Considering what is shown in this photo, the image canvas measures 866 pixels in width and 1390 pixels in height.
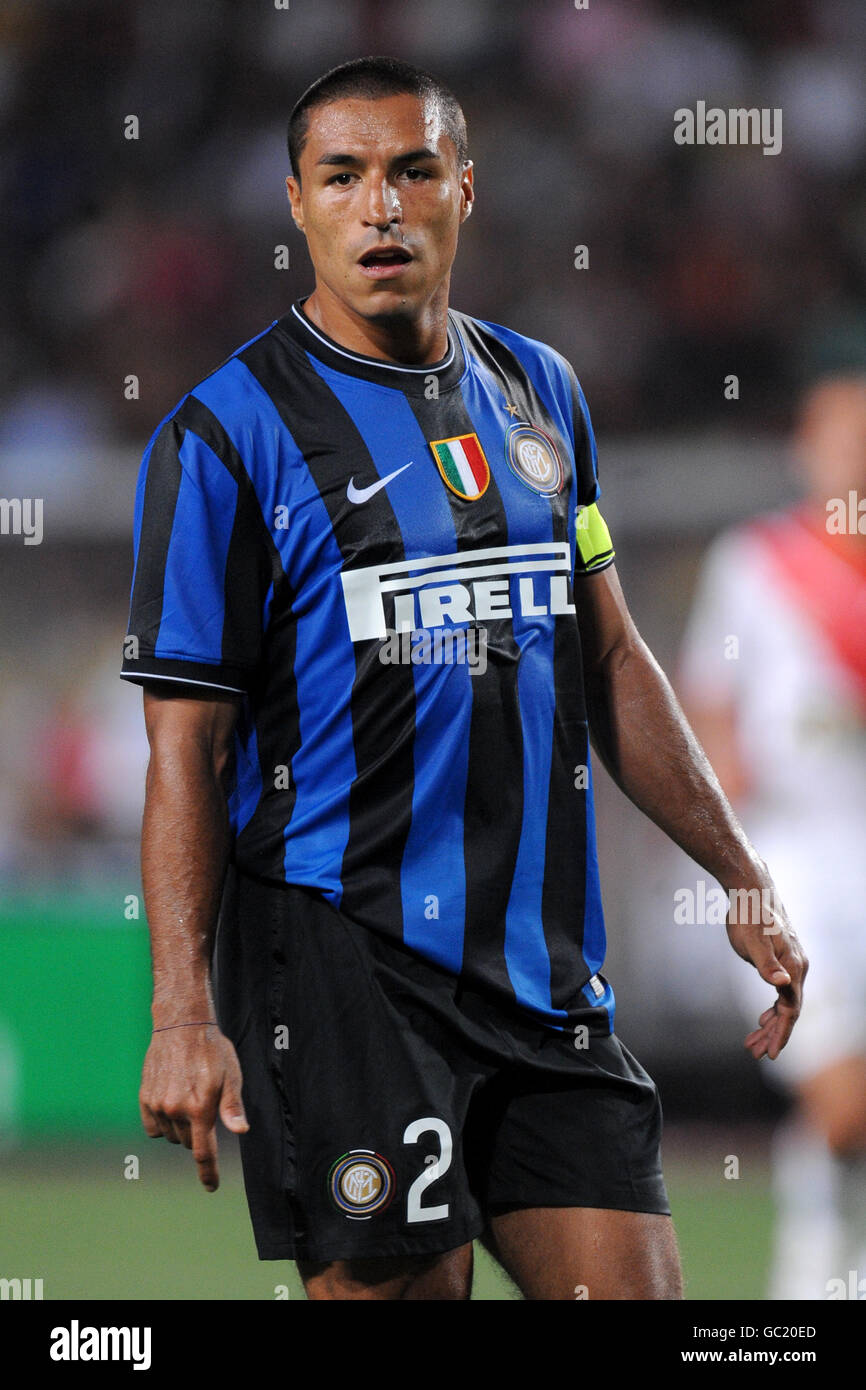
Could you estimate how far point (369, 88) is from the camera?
2.34m

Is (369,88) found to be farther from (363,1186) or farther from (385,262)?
(363,1186)

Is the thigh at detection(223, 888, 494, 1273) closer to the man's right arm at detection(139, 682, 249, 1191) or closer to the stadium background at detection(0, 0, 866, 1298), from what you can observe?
the man's right arm at detection(139, 682, 249, 1191)

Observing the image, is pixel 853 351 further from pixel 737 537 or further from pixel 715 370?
pixel 737 537

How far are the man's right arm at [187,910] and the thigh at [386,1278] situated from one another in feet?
0.74

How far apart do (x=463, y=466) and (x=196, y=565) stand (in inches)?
15.9

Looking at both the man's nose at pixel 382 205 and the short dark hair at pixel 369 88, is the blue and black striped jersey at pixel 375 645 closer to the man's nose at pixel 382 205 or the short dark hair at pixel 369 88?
the man's nose at pixel 382 205

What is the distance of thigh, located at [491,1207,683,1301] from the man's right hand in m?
0.46

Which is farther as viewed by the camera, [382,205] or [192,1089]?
[382,205]

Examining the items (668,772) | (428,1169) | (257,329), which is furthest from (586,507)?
(257,329)

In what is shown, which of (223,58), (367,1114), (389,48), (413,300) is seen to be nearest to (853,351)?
(389,48)

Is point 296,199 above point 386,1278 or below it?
above

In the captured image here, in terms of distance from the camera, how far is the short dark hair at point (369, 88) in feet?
7.70

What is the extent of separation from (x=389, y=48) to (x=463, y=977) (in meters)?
5.97

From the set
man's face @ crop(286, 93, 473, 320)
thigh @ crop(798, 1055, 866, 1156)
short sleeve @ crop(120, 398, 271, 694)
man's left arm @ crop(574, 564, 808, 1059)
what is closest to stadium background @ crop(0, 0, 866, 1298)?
thigh @ crop(798, 1055, 866, 1156)
